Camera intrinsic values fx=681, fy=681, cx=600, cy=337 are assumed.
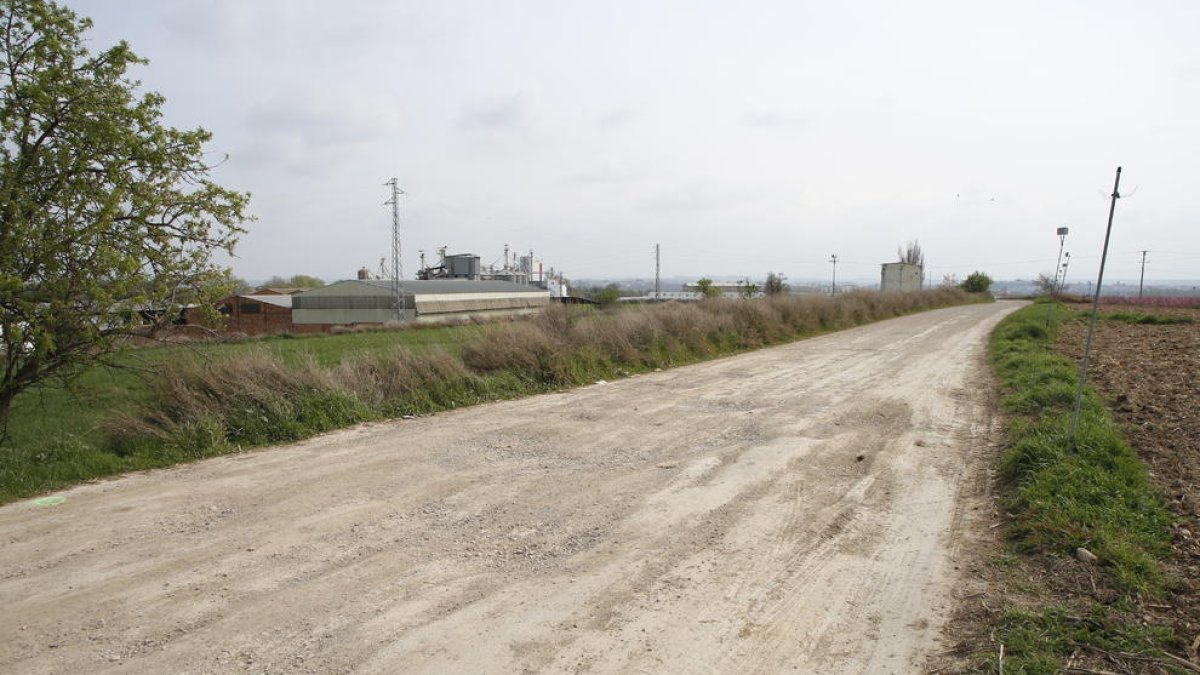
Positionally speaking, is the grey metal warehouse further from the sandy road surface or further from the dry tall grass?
the sandy road surface

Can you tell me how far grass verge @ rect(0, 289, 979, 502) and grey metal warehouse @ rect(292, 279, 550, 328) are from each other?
4189 centimetres

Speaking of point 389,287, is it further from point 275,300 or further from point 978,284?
point 978,284

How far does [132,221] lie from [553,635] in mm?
7314

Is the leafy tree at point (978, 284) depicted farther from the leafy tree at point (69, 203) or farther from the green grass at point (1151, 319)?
the leafy tree at point (69, 203)

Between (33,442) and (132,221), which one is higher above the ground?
(132,221)

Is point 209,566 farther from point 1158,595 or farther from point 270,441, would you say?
point 1158,595

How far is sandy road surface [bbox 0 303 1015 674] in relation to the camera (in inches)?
144

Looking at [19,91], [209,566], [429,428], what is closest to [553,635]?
[209,566]

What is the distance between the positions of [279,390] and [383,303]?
170ft

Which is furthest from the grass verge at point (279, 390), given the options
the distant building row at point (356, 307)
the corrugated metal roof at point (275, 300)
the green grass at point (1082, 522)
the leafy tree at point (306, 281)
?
the leafy tree at point (306, 281)

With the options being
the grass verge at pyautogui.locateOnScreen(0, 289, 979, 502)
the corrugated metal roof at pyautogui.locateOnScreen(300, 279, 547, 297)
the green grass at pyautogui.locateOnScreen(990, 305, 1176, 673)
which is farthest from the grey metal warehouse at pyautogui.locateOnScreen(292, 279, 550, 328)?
the green grass at pyautogui.locateOnScreen(990, 305, 1176, 673)

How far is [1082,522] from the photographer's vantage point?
5180 millimetres

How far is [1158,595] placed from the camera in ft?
13.5

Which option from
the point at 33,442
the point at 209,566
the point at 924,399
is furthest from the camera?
the point at 924,399
